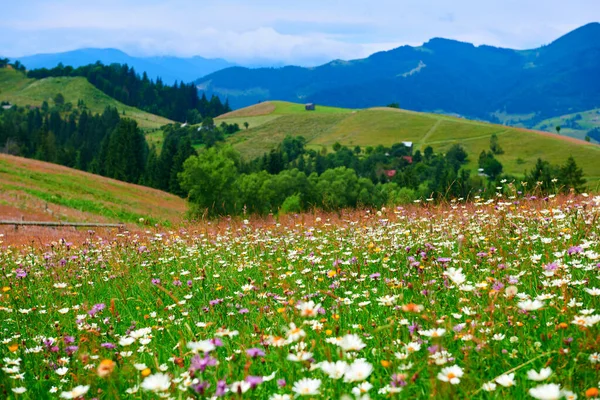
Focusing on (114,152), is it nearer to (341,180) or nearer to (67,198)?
(341,180)

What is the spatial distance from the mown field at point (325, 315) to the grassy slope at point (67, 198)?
26.5 metres

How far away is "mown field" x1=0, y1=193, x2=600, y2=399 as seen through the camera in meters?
2.96

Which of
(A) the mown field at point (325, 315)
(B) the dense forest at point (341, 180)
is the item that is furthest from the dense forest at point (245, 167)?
(A) the mown field at point (325, 315)

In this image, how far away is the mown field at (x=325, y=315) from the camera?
2965 mm

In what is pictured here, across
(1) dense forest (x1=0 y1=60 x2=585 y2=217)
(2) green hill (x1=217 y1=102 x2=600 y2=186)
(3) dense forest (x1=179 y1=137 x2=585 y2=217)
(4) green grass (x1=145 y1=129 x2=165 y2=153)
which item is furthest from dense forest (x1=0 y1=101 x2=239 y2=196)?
(2) green hill (x1=217 y1=102 x2=600 y2=186)

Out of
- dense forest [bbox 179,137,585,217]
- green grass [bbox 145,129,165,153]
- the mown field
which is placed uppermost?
green grass [bbox 145,129,165,153]

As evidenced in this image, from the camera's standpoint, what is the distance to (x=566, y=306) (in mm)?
3508

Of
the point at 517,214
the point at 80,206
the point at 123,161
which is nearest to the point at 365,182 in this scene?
the point at 123,161

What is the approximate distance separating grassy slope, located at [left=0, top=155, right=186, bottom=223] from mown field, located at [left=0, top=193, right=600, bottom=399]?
26.5 metres

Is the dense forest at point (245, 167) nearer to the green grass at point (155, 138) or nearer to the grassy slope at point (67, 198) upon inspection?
the green grass at point (155, 138)

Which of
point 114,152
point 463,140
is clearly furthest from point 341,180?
point 463,140

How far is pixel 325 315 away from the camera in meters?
4.68

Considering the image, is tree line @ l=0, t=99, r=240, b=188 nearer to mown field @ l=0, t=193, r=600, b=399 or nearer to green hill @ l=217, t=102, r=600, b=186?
green hill @ l=217, t=102, r=600, b=186

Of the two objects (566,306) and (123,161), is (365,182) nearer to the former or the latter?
(123,161)
